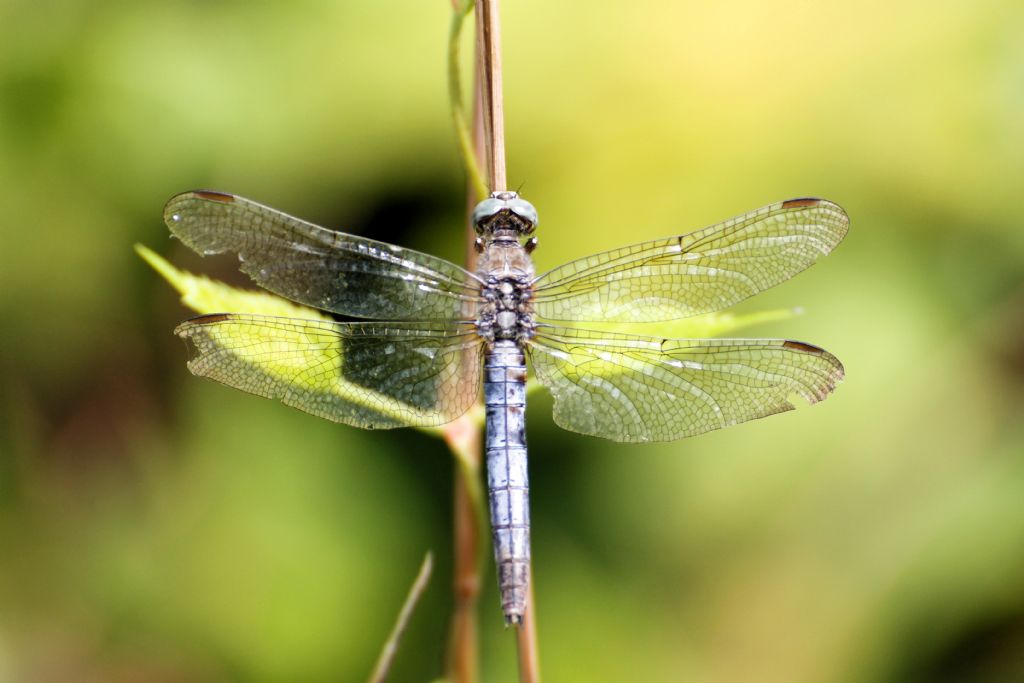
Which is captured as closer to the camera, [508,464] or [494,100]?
[494,100]

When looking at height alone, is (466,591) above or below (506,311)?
below

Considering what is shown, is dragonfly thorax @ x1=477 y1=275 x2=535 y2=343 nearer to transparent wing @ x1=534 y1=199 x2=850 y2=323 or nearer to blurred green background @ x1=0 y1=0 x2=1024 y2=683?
transparent wing @ x1=534 y1=199 x2=850 y2=323

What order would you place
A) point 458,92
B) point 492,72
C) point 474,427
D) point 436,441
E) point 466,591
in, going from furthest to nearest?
point 436,441 → point 474,427 → point 466,591 → point 458,92 → point 492,72

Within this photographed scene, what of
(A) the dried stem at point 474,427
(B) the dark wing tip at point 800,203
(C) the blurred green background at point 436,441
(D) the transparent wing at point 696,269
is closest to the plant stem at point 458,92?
(A) the dried stem at point 474,427

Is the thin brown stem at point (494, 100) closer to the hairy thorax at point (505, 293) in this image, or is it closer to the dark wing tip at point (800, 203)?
the hairy thorax at point (505, 293)

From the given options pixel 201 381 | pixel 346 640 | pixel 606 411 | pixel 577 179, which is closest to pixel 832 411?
pixel 577 179

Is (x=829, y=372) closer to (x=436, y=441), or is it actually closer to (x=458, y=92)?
(x=458, y=92)

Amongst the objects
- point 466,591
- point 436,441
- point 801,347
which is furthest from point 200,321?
point 436,441
